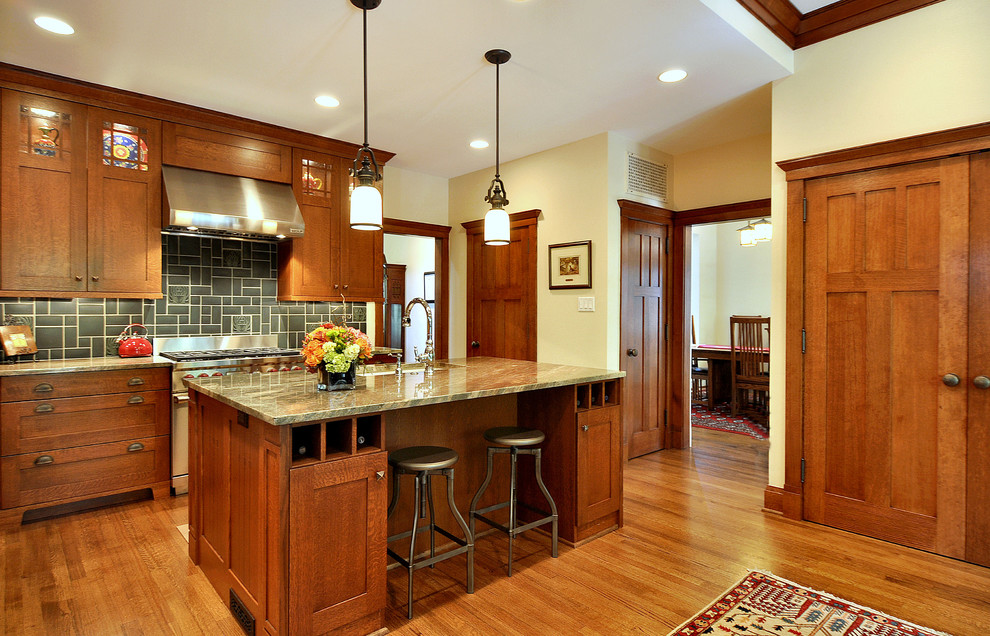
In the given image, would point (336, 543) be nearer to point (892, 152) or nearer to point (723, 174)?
point (892, 152)

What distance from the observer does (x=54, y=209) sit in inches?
132

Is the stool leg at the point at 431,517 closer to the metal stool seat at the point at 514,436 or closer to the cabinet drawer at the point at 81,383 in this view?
the metal stool seat at the point at 514,436

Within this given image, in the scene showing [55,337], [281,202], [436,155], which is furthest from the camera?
[436,155]

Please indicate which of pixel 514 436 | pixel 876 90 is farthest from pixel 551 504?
pixel 876 90

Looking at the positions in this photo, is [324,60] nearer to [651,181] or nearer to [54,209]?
[54,209]

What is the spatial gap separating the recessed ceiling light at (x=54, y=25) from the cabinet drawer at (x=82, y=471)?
2400mm

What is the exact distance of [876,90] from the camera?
2.91 m

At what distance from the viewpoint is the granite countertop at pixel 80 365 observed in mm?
3078

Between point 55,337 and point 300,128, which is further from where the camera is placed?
point 300,128

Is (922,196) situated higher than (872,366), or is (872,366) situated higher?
(922,196)

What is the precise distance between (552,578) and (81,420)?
3038mm

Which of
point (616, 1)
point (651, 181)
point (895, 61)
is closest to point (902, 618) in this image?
point (895, 61)

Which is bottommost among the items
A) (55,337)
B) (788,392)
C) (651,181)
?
(788,392)

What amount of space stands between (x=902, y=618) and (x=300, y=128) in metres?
4.79
